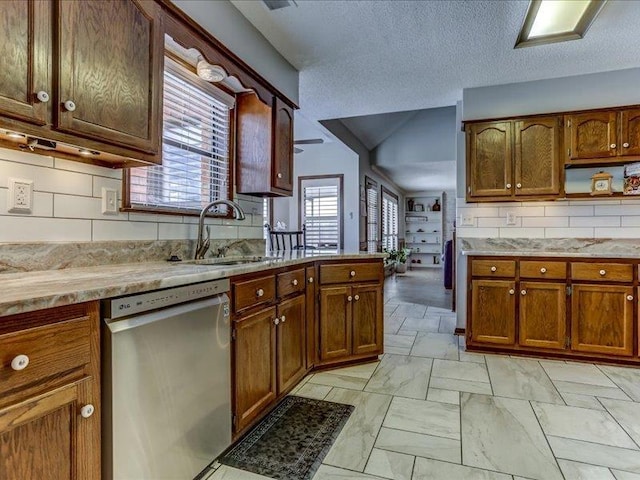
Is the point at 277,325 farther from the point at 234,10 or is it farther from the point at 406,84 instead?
the point at 406,84

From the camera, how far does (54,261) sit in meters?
1.53

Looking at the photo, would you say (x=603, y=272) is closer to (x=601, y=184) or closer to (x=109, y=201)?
(x=601, y=184)

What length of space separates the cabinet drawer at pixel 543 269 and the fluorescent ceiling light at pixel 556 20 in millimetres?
1680

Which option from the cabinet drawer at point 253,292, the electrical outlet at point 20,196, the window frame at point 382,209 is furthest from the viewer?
the window frame at point 382,209

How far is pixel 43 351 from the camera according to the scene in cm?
94

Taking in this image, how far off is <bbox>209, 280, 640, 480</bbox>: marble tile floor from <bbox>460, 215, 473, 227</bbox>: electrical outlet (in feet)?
4.03

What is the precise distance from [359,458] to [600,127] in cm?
328

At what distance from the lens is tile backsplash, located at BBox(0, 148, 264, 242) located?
4.64 ft

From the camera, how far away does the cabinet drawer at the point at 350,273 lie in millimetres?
2719

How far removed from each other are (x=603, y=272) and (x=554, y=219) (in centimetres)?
70

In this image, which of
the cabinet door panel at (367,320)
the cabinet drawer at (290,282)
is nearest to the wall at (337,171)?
the cabinet door panel at (367,320)

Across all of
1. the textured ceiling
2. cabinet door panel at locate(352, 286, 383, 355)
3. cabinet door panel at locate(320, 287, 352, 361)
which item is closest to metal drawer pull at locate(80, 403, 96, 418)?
cabinet door panel at locate(320, 287, 352, 361)

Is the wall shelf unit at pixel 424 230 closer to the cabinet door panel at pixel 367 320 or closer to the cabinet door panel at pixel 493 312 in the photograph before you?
the cabinet door panel at pixel 493 312

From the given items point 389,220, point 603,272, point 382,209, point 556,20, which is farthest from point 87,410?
point 389,220
